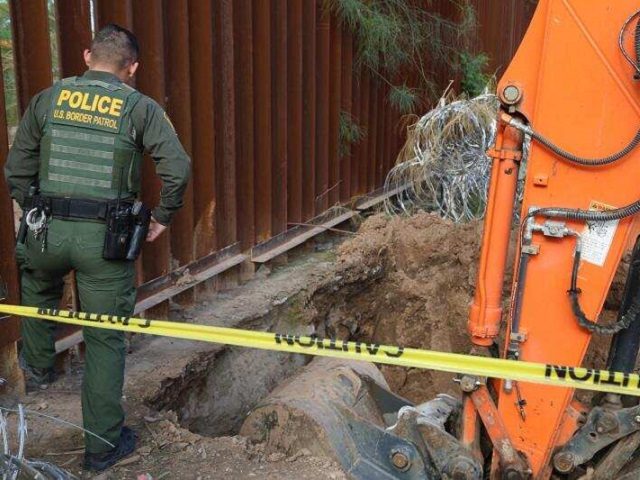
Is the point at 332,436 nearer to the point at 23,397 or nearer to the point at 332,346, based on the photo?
the point at 332,346

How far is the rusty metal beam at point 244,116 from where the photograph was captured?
5.59 meters

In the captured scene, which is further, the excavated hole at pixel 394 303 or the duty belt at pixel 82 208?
the excavated hole at pixel 394 303

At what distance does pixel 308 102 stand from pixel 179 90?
2.12 meters

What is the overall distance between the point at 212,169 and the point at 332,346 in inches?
112

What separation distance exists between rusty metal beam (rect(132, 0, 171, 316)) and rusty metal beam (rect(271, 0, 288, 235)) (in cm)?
163

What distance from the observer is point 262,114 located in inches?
234

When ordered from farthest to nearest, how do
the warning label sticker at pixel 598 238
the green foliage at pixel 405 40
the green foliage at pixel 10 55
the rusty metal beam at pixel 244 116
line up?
the green foliage at pixel 405 40
the rusty metal beam at pixel 244 116
the green foliage at pixel 10 55
the warning label sticker at pixel 598 238

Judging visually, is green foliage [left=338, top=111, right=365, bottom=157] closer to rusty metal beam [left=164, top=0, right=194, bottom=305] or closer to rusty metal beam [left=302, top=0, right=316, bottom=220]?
rusty metal beam [left=302, top=0, right=316, bottom=220]

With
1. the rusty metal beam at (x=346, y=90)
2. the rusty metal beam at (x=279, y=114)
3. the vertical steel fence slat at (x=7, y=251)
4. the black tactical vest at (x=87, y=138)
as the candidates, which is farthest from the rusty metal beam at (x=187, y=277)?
the rusty metal beam at (x=346, y=90)

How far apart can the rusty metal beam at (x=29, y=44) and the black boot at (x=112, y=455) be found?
189 cm

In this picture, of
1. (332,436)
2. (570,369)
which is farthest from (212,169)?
(570,369)

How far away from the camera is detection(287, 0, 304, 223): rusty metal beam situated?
6.43 metres

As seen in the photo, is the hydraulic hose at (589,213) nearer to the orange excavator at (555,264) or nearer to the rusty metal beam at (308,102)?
the orange excavator at (555,264)

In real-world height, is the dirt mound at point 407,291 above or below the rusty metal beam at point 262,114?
below
